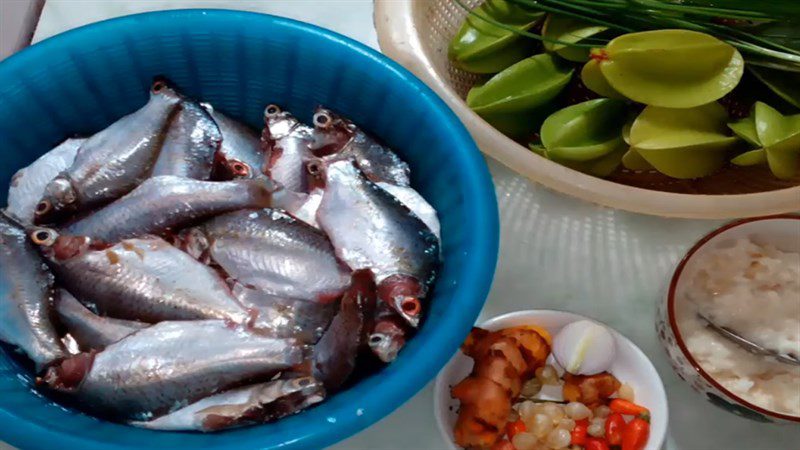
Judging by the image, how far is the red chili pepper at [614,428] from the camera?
0.86 metres

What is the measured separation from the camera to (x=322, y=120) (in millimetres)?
932

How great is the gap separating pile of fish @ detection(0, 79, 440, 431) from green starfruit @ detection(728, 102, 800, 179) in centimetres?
34

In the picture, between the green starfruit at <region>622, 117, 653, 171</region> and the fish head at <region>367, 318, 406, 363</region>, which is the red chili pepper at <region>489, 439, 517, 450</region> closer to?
the fish head at <region>367, 318, 406, 363</region>

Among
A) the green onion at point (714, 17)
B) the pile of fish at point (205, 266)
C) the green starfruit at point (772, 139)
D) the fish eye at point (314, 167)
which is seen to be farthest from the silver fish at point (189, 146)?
the green starfruit at point (772, 139)

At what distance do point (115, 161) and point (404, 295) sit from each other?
0.35 metres

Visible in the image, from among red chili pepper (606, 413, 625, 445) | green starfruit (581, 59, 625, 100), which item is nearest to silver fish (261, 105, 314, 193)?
green starfruit (581, 59, 625, 100)

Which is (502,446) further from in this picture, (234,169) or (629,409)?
(234,169)

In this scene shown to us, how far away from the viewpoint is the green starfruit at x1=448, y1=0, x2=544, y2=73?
3.12 ft

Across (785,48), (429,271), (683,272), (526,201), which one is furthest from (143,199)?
(785,48)

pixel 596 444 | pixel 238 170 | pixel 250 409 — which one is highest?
pixel 238 170

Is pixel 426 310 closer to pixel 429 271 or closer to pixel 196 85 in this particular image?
pixel 429 271

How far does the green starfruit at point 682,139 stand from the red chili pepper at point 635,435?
0.27m

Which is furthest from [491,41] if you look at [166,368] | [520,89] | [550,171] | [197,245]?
[166,368]

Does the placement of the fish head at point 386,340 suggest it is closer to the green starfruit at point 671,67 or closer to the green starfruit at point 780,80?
the green starfruit at point 671,67
